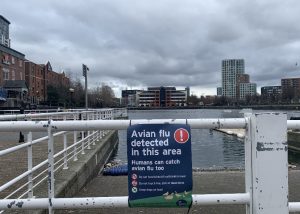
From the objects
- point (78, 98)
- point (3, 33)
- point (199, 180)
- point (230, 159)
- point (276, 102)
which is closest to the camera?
point (199, 180)

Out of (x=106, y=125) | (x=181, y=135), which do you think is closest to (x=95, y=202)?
(x=106, y=125)

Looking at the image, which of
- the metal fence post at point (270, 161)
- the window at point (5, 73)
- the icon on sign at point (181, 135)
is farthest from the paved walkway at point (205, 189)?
the window at point (5, 73)

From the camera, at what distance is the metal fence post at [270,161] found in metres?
3.41

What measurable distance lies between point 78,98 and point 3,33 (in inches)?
1441

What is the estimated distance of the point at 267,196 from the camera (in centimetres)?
342

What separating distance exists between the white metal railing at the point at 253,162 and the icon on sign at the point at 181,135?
101 millimetres

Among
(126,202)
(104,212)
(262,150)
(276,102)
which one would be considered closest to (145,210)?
(104,212)

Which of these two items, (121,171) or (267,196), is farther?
(121,171)

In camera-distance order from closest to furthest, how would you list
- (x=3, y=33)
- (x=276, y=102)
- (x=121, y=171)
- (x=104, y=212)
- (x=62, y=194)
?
(x=104, y=212) → (x=62, y=194) → (x=121, y=171) → (x=3, y=33) → (x=276, y=102)

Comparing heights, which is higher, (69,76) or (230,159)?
(69,76)

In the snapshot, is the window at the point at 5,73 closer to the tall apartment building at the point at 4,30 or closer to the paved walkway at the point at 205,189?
the tall apartment building at the point at 4,30

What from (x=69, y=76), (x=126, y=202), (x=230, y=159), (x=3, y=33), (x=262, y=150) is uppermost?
(x=3, y=33)

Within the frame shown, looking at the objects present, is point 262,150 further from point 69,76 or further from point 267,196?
point 69,76

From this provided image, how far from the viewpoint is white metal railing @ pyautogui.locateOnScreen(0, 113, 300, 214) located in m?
3.41
